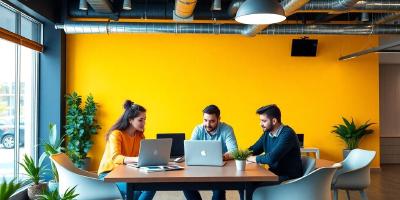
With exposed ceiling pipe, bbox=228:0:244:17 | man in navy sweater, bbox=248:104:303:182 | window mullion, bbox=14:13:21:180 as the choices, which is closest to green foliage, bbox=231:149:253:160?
man in navy sweater, bbox=248:104:303:182

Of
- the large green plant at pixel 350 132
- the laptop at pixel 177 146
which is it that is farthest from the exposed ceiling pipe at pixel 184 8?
the large green plant at pixel 350 132

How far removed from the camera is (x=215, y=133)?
4.62m

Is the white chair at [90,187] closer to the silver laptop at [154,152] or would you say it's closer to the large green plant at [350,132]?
the silver laptop at [154,152]

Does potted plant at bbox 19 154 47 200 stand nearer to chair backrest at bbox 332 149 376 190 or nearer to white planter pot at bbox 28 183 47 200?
white planter pot at bbox 28 183 47 200

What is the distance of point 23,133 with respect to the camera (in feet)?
24.6

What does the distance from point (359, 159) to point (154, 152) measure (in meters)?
2.47

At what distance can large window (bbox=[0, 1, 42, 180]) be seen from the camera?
648cm

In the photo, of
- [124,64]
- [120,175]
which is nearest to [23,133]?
[124,64]

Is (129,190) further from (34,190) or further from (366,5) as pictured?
(366,5)

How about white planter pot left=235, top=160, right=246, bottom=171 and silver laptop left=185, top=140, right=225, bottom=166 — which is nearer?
white planter pot left=235, top=160, right=246, bottom=171

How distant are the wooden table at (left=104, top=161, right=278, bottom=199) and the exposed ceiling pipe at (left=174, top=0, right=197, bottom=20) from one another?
11.3ft

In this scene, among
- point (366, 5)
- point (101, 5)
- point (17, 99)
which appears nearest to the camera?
point (366, 5)

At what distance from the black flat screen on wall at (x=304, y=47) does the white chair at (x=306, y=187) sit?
17.3ft

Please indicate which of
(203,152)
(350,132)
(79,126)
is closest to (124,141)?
(203,152)
